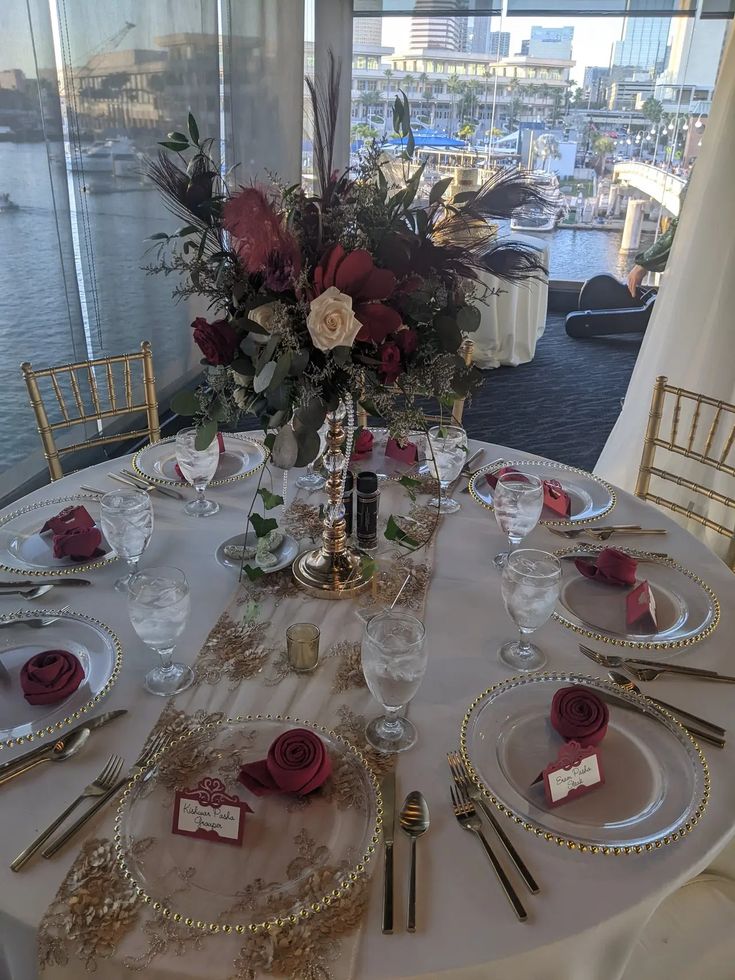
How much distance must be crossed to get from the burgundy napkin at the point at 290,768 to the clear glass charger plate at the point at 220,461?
85cm

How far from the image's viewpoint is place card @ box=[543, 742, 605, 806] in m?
0.87

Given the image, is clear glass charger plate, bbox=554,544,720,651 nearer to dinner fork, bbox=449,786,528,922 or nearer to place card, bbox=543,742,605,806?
place card, bbox=543,742,605,806

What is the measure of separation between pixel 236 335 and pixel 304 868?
73 cm

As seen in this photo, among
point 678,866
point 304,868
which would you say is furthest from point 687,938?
point 304,868

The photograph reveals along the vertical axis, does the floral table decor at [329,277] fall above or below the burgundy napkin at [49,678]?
above

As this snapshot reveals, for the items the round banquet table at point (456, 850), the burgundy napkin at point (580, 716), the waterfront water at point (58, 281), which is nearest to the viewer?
the round banquet table at point (456, 850)

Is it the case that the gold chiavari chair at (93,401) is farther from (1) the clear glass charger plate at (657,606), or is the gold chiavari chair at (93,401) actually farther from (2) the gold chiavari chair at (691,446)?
(2) the gold chiavari chair at (691,446)

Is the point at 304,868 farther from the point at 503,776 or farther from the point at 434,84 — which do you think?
the point at 434,84

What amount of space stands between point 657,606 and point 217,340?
85 cm

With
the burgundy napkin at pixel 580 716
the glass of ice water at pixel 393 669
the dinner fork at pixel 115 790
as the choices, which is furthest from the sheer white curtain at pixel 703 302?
the dinner fork at pixel 115 790

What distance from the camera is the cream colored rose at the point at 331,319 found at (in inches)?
40.5

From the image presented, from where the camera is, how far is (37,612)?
120cm

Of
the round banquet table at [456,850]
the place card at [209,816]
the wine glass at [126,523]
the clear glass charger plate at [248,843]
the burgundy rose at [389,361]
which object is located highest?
the burgundy rose at [389,361]

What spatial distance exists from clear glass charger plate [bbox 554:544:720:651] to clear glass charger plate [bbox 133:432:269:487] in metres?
0.73
